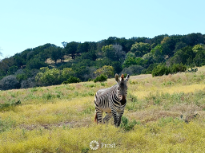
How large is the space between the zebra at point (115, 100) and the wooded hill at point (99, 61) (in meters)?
30.5

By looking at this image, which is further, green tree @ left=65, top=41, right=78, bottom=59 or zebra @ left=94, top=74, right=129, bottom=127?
→ green tree @ left=65, top=41, right=78, bottom=59

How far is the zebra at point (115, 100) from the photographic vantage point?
8125 mm

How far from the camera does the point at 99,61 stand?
11169cm

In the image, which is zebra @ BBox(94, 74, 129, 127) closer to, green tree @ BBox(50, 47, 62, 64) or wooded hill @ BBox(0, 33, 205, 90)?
wooded hill @ BBox(0, 33, 205, 90)

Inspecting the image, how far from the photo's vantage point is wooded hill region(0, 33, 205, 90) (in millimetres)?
77250

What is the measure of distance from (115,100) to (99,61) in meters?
103

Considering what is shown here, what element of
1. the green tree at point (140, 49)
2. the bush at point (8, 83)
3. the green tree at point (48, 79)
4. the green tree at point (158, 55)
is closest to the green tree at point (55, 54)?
the green tree at point (140, 49)

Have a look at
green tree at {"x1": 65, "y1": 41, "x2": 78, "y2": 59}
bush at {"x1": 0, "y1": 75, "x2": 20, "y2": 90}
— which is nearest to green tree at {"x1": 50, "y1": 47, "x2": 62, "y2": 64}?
green tree at {"x1": 65, "y1": 41, "x2": 78, "y2": 59}

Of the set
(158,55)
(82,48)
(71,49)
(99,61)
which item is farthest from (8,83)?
(82,48)

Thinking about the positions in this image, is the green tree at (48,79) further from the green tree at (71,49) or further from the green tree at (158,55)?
the green tree at (71,49)

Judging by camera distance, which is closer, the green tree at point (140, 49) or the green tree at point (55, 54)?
the green tree at point (55, 54)

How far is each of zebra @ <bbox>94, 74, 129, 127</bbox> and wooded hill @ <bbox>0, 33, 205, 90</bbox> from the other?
30.5m

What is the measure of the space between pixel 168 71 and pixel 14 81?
59.7m

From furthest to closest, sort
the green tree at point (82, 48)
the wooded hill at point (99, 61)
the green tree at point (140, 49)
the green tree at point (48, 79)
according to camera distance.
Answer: the green tree at point (82, 48), the green tree at point (140, 49), the green tree at point (48, 79), the wooded hill at point (99, 61)
